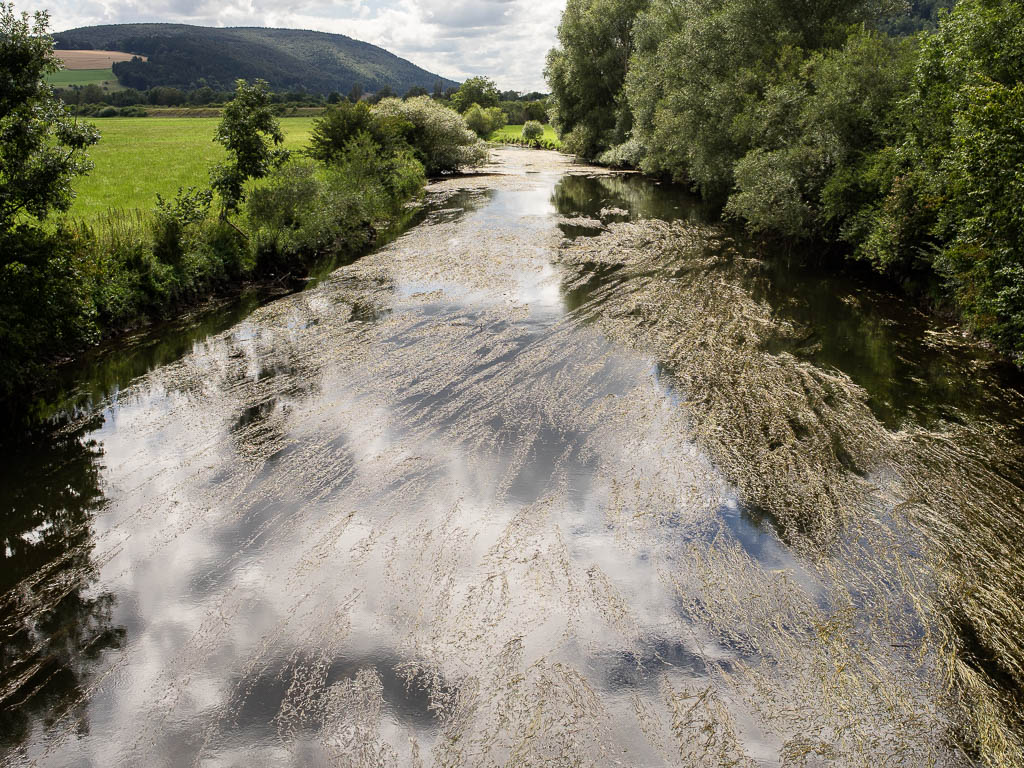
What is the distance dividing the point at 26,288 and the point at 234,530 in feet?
18.3

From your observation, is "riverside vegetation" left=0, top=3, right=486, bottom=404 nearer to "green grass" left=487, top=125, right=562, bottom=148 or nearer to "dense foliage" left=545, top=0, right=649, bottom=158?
"dense foliage" left=545, top=0, right=649, bottom=158

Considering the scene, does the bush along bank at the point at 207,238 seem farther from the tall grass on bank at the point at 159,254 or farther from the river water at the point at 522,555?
the river water at the point at 522,555

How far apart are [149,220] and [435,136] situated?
26.3m

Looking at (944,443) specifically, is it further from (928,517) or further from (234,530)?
(234,530)

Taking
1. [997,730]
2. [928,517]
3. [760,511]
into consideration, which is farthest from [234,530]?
[928,517]

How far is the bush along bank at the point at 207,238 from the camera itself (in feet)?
32.0

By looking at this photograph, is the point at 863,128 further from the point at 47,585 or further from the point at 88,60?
the point at 88,60

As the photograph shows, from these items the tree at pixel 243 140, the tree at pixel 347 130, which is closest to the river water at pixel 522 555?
the tree at pixel 243 140

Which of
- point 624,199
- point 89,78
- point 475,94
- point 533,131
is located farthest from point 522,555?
point 89,78

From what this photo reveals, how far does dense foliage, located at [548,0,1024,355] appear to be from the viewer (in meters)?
10.4

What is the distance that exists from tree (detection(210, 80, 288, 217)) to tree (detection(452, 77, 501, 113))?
76750 mm

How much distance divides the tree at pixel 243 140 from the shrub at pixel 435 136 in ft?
59.7

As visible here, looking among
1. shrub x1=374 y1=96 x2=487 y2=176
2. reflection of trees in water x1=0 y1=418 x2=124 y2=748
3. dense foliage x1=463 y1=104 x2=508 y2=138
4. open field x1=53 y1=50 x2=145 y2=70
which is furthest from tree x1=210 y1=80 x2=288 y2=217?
open field x1=53 y1=50 x2=145 y2=70

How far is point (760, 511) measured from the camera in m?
7.66
